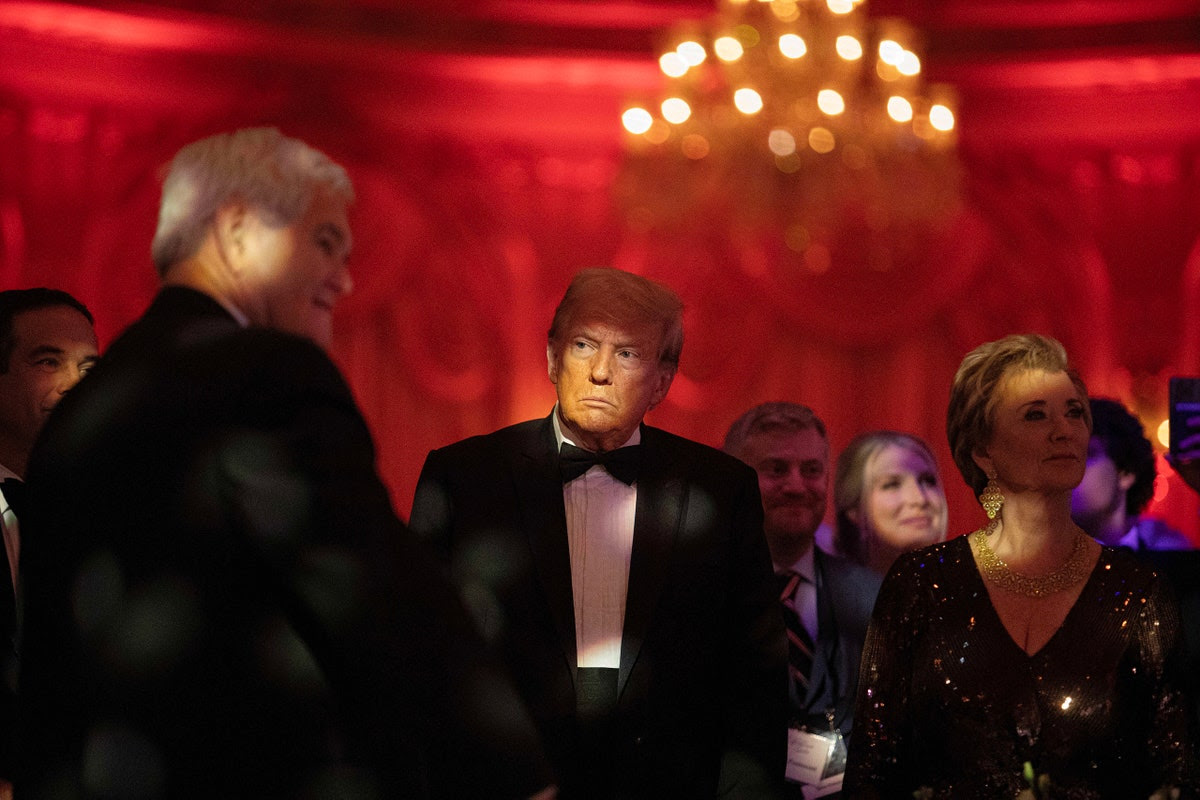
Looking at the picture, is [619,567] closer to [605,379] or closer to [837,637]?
[605,379]

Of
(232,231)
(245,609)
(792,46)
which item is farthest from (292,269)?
(792,46)

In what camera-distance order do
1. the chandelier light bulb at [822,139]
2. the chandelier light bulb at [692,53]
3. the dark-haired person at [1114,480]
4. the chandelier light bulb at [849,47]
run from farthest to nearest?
the chandelier light bulb at [692,53], the chandelier light bulb at [822,139], the chandelier light bulb at [849,47], the dark-haired person at [1114,480]

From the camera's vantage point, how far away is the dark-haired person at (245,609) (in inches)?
56.0

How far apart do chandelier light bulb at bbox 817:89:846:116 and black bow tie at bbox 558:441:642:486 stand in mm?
3445

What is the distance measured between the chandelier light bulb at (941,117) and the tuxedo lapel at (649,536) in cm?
370

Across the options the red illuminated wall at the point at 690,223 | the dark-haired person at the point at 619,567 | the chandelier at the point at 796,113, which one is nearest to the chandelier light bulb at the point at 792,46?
the chandelier at the point at 796,113

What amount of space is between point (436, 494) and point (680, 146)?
3.93 meters

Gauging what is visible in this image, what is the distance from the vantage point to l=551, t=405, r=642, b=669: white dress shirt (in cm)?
252

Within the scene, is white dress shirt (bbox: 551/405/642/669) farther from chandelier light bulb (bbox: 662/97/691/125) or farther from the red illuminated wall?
the red illuminated wall

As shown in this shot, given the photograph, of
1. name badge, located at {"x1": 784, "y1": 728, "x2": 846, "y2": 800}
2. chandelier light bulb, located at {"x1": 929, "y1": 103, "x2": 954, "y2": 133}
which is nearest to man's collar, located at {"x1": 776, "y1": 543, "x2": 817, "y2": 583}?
name badge, located at {"x1": 784, "y1": 728, "x2": 846, "y2": 800}

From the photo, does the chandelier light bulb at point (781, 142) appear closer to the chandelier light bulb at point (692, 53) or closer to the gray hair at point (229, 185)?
the chandelier light bulb at point (692, 53)

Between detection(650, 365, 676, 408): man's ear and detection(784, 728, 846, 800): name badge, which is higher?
detection(650, 365, 676, 408): man's ear

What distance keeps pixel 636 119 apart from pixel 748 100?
2.06ft

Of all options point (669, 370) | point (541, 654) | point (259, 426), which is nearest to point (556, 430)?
point (669, 370)
